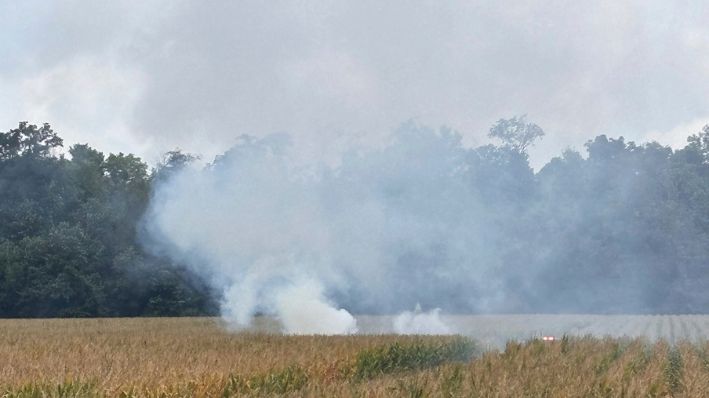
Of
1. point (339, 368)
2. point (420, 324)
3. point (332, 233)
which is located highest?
point (332, 233)

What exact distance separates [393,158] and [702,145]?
2021 inches

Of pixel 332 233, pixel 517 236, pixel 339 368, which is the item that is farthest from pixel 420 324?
pixel 339 368

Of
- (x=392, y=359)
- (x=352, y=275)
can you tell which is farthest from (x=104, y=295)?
(x=392, y=359)

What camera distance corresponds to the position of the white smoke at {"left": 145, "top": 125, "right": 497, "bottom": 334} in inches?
1282

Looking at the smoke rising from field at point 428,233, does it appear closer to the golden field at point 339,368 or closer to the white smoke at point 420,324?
the white smoke at point 420,324

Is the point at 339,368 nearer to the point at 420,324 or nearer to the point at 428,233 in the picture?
the point at 420,324

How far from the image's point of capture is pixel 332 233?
37500 mm

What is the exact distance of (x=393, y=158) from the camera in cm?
4359

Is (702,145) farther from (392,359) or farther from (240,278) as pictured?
(392,359)

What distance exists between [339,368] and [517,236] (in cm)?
3165

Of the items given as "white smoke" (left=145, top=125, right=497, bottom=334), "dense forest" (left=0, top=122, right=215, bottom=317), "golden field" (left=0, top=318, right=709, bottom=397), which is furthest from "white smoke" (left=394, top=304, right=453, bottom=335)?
"dense forest" (left=0, top=122, right=215, bottom=317)

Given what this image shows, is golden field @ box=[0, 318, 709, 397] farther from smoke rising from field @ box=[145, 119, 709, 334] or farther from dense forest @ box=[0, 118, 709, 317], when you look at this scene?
dense forest @ box=[0, 118, 709, 317]

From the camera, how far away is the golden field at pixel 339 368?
1252cm

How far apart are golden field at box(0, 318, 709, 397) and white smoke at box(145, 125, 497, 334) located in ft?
21.8
